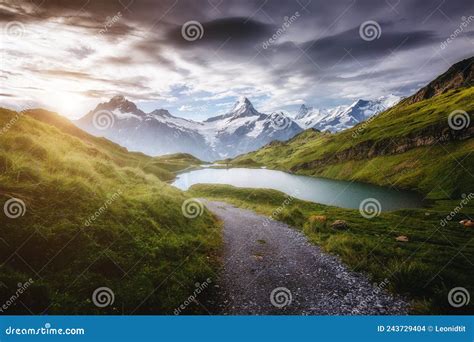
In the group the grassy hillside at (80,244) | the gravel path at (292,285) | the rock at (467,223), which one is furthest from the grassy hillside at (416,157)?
the grassy hillside at (80,244)

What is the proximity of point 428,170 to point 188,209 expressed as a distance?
3342 inches

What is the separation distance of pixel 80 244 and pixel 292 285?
12.2 metres

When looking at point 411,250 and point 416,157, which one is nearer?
point 411,250

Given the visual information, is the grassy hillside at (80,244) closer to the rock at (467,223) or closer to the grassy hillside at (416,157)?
the rock at (467,223)

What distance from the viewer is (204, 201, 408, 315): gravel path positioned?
605 inches

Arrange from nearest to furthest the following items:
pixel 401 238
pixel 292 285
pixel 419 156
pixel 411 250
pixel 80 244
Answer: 1. pixel 80 244
2. pixel 292 285
3. pixel 411 250
4. pixel 401 238
5. pixel 419 156

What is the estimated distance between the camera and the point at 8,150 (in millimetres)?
20500

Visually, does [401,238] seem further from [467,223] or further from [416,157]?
[416,157]

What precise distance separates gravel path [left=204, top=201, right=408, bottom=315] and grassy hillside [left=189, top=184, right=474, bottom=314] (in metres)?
1.29

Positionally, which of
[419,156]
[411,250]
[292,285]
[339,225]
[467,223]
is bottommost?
[292,285]

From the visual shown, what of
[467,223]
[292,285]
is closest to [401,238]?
[467,223]

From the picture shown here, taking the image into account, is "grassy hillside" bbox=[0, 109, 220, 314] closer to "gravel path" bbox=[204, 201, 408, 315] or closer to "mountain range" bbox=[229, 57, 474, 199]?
→ "gravel path" bbox=[204, 201, 408, 315]

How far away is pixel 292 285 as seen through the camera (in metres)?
18.0

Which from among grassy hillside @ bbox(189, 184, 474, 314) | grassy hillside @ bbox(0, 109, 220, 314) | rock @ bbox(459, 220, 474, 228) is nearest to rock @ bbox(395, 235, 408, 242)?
grassy hillside @ bbox(189, 184, 474, 314)
